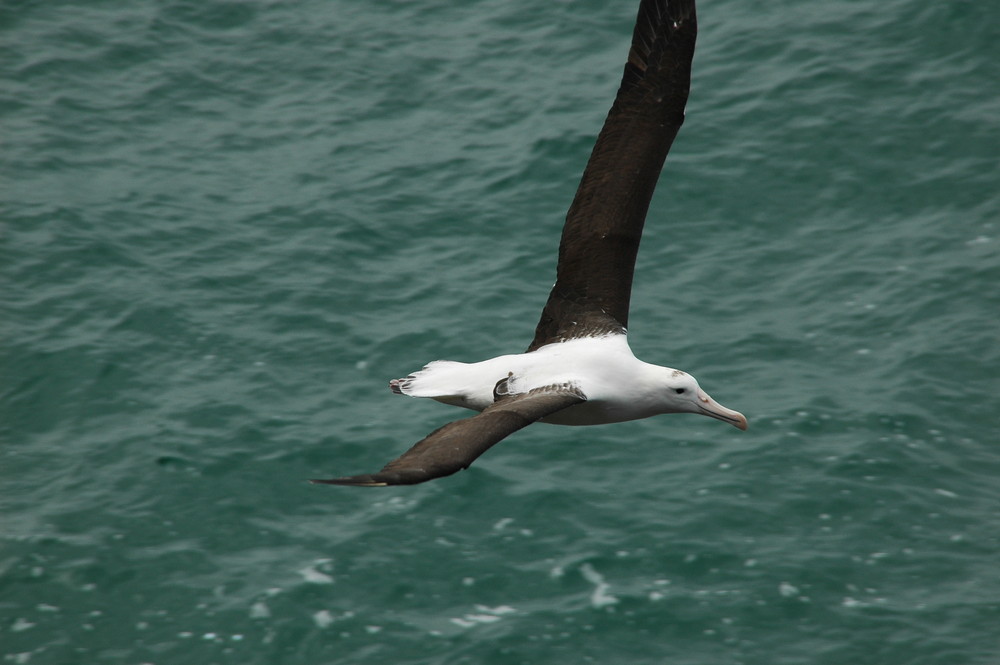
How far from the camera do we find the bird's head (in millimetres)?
11539

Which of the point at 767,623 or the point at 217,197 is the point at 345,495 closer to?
the point at 767,623

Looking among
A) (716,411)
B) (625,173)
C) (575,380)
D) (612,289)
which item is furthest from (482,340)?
(575,380)

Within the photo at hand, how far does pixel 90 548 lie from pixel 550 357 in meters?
7.16

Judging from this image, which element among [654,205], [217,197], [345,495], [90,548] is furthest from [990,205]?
[90,548]

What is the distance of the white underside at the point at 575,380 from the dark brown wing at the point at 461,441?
15.6 inches

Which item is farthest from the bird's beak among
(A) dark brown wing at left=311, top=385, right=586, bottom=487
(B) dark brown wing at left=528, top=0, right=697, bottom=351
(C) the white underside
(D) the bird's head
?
(A) dark brown wing at left=311, top=385, right=586, bottom=487

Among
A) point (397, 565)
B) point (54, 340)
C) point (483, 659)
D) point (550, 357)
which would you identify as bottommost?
point (483, 659)

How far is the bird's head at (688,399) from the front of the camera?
11.5 meters

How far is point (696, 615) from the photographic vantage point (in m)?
15.2

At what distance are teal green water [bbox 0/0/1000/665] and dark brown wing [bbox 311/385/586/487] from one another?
5.20m

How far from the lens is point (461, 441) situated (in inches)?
370

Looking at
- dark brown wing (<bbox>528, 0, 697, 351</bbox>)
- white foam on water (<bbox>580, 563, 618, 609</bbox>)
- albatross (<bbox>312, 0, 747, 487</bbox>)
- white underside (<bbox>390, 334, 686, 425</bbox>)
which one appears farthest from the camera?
white foam on water (<bbox>580, 563, 618, 609</bbox>)

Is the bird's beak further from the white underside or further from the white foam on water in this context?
the white foam on water

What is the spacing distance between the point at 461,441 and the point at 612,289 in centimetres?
323
